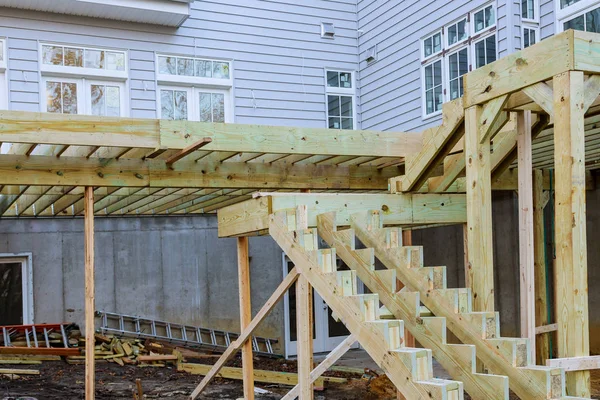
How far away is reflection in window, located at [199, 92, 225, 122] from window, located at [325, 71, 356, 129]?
7.57 ft

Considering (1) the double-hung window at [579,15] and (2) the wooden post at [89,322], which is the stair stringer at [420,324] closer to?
(2) the wooden post at [89,322]

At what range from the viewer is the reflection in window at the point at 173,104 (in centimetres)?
1320

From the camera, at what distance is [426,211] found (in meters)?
7.25

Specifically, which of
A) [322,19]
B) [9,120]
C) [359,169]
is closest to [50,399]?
[9,120]

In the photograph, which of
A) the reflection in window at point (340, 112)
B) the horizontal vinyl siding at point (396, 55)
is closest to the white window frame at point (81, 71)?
the reflection in window at point (340, 112)

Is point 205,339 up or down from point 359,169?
down

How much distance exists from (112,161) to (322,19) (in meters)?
7.17

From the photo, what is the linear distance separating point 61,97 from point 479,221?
8.74m

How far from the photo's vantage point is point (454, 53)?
12305 millimetres

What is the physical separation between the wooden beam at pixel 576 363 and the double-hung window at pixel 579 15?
6.05m

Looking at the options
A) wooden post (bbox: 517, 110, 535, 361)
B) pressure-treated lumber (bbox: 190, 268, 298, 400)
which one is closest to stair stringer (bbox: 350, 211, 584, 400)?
wooden post (bbox: 517, 110, 535, 361)

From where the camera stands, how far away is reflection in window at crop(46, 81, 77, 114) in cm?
1230

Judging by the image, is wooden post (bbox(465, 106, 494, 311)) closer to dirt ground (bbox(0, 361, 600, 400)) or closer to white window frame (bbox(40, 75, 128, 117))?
dirt ground (bbox(0, 361, 600, 400))

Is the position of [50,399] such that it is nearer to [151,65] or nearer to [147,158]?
[147,158]
